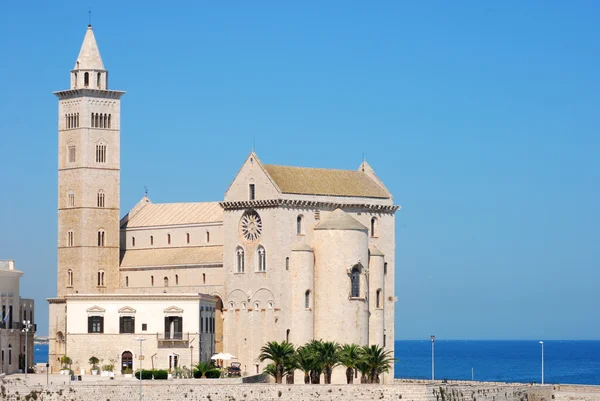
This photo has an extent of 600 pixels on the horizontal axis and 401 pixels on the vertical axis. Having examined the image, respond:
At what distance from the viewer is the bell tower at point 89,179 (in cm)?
11781

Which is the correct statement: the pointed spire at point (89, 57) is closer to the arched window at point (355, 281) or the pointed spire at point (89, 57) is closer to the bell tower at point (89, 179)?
the bell tower at point (89, 179)

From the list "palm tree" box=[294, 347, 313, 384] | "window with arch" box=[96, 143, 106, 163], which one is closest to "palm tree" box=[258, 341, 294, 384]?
"palm tree" box=[294, 347, 313, 384]

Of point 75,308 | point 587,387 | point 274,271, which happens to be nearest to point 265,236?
point 274,271

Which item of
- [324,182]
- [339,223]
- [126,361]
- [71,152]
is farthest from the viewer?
[71,152]

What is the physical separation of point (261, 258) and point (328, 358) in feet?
35.9

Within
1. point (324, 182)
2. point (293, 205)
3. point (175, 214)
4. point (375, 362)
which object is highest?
point (324, 182)

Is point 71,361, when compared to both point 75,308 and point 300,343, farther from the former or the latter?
point 300,343

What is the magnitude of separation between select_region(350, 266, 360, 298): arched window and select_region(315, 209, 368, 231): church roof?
9.56 feet

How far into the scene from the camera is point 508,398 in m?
104

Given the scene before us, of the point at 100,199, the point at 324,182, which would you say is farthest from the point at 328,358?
the point at 100,199

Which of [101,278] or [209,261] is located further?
[101,278]

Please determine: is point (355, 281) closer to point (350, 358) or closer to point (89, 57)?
point (350, 358)

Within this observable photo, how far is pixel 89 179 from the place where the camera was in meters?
118

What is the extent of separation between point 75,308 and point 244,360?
1240cm
